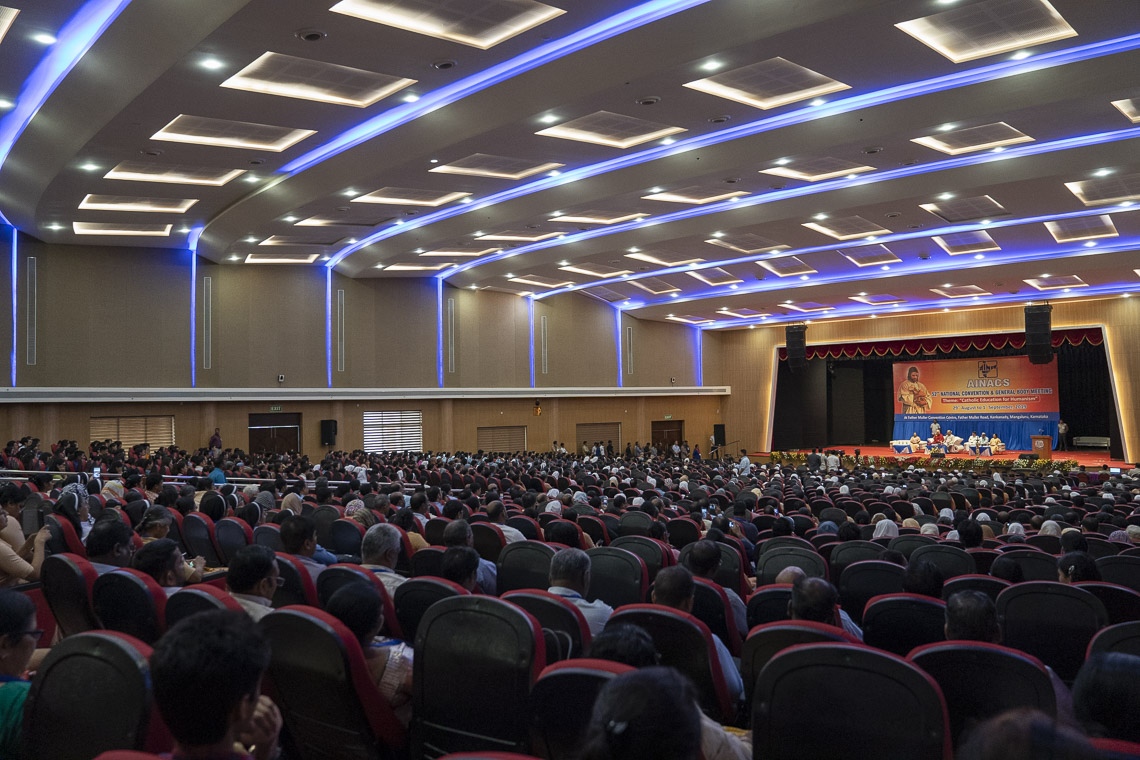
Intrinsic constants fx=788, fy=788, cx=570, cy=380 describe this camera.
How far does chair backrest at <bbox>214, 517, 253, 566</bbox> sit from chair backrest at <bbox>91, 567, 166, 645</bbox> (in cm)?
288

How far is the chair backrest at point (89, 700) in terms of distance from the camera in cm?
221

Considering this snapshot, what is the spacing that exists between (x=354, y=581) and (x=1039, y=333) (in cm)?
2357

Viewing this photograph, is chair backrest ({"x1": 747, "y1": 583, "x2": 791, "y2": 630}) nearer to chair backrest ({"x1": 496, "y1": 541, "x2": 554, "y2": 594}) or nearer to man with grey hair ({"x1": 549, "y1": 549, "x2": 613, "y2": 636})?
man with grey hair ({"x1": 549, "y1": 549, "x2": 613, "y2": 636})

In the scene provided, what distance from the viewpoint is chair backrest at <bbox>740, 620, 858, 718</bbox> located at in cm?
303

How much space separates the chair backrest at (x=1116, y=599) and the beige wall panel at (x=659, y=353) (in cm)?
2771

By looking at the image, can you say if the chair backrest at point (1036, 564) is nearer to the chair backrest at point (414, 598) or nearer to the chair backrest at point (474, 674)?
the chair backrest at point (414, 598)

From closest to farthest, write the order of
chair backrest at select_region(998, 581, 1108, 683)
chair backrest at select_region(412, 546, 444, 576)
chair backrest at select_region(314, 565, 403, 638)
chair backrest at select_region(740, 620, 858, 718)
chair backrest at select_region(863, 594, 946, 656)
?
chair backrest at select_region(740, 620, 858, 718)
chair backrest at select_region(314, 565, 403, 638)
chair backrest at select_region(863, 594, 946, 656)
chair backrest at select_region(998, 581, 1108, 683)
chair backrest at select_region(412, 546, 444, 576)

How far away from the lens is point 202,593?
3.36 metres

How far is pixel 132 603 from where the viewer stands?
3.58 metres

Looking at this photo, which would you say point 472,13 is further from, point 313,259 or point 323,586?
point 313,259

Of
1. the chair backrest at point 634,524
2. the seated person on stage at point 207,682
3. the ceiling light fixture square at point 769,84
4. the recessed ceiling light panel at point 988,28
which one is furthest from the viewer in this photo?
the ceiling light fixture square at point 769,84

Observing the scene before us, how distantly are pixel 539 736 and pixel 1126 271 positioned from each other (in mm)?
24966

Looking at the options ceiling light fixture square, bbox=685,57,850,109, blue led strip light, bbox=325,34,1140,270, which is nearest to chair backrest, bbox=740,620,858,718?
ceiling light fixture square, bbox=685,57,850,109

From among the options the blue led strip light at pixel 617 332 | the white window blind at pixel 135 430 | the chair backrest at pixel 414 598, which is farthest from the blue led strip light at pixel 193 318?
the chair backrest at pixel 414 598
